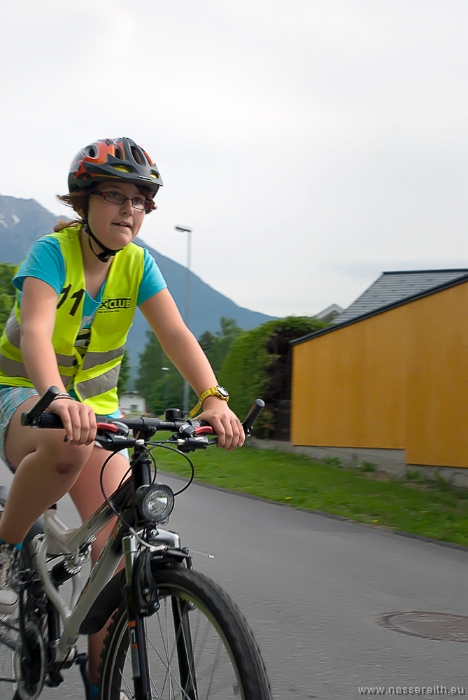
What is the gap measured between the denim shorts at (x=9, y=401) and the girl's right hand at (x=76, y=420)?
692mm

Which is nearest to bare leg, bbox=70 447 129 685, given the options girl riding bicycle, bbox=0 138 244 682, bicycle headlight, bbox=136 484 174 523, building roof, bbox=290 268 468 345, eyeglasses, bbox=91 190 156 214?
girl riding bicycle, bbox=0 138 244 682

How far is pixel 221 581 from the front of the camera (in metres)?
6.16

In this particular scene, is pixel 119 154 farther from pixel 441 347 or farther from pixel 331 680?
pixel 441 347

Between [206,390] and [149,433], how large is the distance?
418 millimetres

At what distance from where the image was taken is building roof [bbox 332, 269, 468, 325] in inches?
888

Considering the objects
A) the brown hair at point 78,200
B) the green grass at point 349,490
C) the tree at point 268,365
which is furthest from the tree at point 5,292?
the brown hair at point 78,200

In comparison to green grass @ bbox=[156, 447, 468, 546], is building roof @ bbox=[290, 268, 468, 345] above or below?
above

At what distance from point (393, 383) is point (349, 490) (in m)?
3.21

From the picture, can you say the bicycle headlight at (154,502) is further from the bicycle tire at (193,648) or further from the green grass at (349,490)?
the green grass at (349,490)

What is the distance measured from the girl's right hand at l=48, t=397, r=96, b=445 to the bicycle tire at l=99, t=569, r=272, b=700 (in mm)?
420

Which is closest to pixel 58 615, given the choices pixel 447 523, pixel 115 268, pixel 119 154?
pixel 115 268

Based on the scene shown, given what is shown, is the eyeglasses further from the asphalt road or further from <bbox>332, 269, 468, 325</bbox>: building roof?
A: <bbox>332, 269, 468, 325</bbox>: building roof

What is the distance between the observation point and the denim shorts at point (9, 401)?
3.03 m
